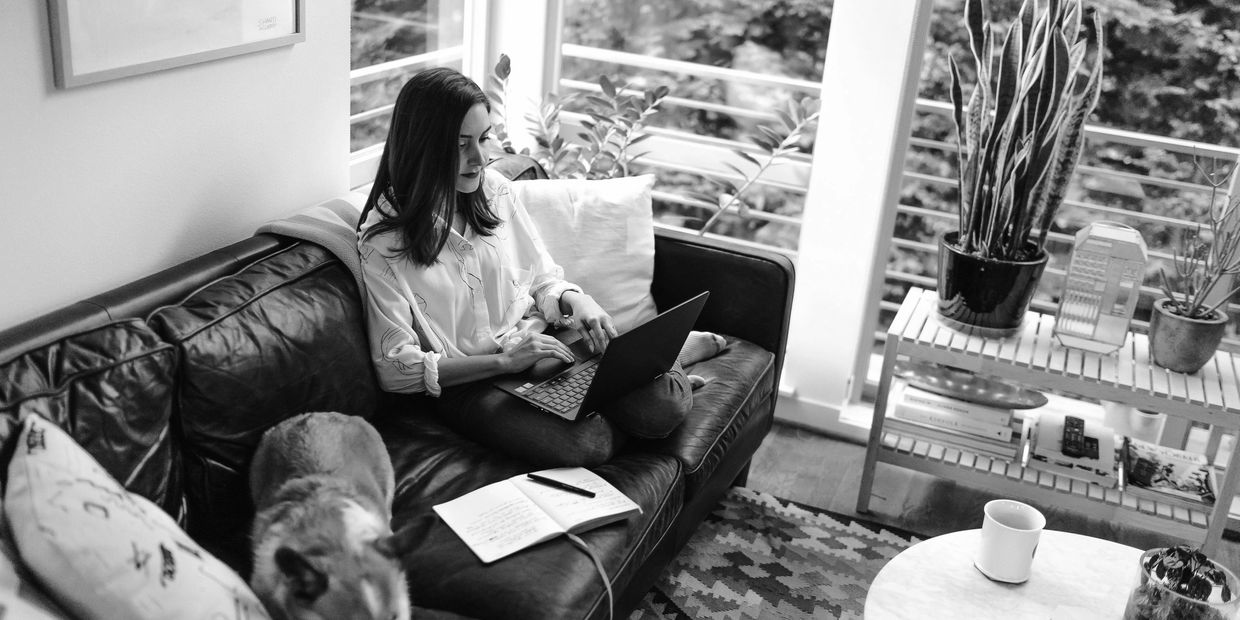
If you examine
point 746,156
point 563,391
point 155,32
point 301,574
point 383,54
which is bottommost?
point 563,391

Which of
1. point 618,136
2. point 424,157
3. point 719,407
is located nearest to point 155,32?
point 424,157

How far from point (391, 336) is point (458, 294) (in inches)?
8.5

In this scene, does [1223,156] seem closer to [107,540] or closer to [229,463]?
[229,463]

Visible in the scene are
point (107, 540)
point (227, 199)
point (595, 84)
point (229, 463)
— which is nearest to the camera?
point (107, 540)

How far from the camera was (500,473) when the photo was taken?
6.61 feet

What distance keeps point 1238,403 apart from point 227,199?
2.33 meters

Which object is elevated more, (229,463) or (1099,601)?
(229,463)

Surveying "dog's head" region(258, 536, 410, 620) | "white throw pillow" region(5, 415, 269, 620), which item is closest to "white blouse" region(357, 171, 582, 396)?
"dog's head" region(258, 536, 410, 620)

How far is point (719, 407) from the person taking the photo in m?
2.41

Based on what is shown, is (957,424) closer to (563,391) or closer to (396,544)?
(563,391)

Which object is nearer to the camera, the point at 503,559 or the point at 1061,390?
the point at 503,559

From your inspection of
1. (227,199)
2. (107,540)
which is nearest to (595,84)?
(227,199)

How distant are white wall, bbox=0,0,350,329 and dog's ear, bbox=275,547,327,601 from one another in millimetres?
756

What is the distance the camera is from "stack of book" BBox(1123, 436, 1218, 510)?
2613mm
